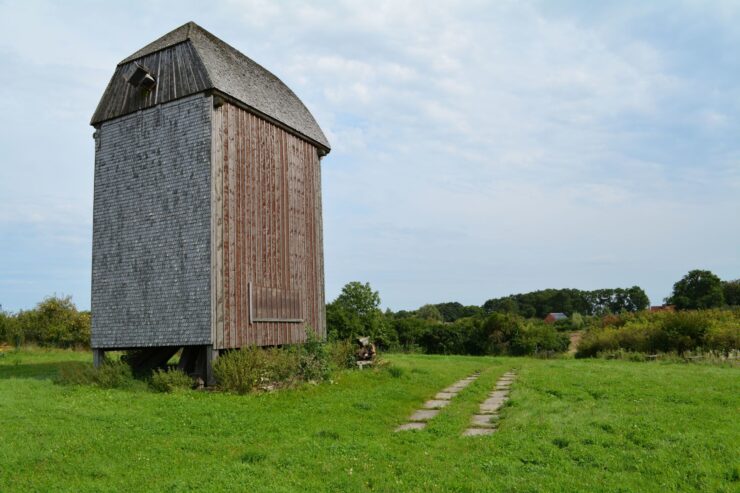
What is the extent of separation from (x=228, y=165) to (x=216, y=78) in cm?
252

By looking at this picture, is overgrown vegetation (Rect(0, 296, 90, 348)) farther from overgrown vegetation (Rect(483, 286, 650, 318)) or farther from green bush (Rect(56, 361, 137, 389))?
overgrown vegetation (Rect(483, 286, 650, 318))

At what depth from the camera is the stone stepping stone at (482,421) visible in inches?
395

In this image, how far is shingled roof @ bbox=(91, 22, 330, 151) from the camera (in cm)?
1648

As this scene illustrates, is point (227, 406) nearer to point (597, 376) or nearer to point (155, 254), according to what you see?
point (155, 254)

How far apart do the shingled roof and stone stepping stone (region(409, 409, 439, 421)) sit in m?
10.4

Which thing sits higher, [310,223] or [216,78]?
[216,78]

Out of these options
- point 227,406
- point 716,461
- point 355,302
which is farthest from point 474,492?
point 355,302

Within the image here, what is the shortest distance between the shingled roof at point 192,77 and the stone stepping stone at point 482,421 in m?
11.3

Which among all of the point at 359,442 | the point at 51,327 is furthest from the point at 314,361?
the point at 51,327

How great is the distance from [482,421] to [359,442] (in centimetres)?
296

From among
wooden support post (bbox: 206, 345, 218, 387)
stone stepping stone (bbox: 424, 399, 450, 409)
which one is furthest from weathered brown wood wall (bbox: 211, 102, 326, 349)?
stone stepping stone (bbox: 424, 399, 450, 409)

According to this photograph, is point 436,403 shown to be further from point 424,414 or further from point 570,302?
point 570,302

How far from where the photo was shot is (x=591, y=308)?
→ 107562 mm

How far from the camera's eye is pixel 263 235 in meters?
17.4
